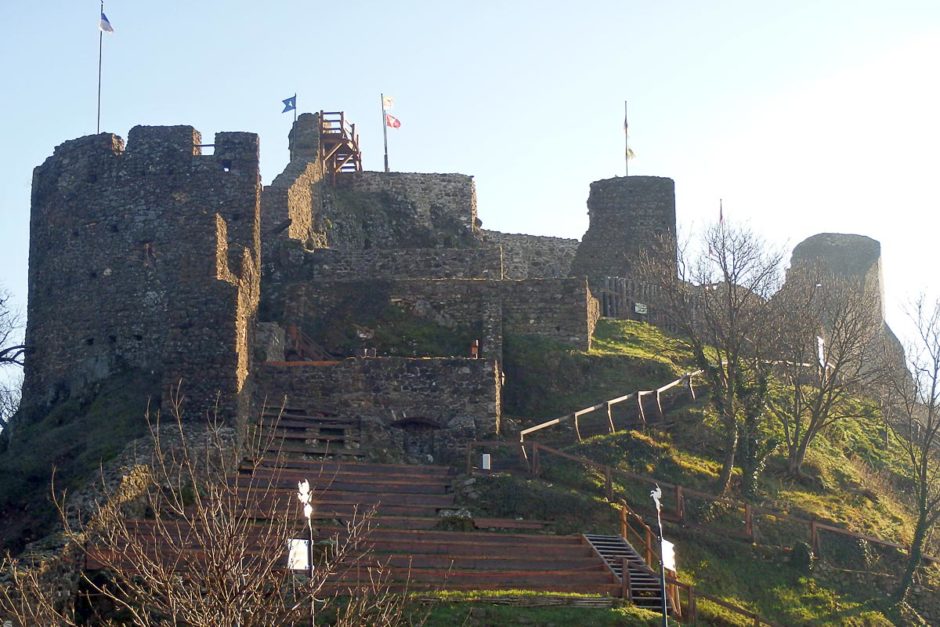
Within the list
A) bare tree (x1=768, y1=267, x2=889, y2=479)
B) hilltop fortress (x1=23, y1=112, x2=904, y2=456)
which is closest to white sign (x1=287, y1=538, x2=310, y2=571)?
hilltop fortress (x1=23, y1=112, x2=904, y2=456)

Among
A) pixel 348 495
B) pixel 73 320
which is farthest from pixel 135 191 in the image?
pixel 348 495

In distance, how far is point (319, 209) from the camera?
51.8 metres

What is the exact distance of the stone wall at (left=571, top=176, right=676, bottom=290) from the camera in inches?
2077

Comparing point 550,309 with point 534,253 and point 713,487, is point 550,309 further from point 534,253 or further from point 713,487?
point 534,253

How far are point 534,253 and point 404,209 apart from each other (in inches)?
238

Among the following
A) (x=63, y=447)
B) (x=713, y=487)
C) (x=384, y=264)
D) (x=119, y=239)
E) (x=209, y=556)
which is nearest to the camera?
(x=209, y=556)

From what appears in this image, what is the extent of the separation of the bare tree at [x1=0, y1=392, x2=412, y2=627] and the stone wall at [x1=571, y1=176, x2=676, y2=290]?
2275cm

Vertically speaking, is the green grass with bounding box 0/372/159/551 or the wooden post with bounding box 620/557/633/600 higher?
the green grass with bounding box 0/372/159/551

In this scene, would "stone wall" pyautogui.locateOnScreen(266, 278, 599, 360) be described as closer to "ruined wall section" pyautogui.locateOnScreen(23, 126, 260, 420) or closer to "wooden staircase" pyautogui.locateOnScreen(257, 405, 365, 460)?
"ruined wall section" pyautogui.locateOnScreen(23, 126, 260, 420)

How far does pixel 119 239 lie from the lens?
41094mm

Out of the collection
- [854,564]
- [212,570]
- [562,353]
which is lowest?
[854,564]

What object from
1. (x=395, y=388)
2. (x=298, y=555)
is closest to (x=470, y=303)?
(x=395, y=388)

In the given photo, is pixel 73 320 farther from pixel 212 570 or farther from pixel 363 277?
pixel 212 570

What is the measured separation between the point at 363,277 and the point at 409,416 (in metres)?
9.18
